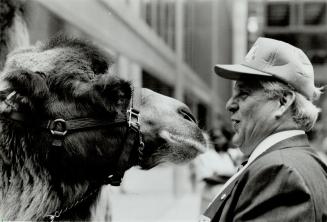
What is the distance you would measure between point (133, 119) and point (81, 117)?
232 millimetres

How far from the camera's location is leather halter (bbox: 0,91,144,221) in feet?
7.80

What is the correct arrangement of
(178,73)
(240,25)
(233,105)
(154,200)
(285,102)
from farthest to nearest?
(240,25) < (178,73) < (154,200) < (233,105) < (285,102)

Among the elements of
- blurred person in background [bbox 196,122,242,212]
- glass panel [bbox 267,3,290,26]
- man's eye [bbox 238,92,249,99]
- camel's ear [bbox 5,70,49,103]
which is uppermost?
camel's ear [bbox 5,70,49,103]

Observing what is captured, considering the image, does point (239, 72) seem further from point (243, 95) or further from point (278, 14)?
point (278, 14)

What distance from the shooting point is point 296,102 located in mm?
2381

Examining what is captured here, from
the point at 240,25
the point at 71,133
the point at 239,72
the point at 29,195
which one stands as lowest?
the point at 240,25

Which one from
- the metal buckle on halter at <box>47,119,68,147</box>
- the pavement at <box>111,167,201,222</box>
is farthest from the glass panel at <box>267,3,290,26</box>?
the metal buckle on halter at <box>47,119,68,147</box>

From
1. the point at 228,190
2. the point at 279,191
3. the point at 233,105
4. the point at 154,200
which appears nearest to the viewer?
the point at 279,191

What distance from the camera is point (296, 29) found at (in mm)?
52938

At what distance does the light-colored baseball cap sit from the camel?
1.23 feet

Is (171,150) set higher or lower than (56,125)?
lower

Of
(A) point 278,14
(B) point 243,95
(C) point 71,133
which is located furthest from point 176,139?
(A) point 278,14

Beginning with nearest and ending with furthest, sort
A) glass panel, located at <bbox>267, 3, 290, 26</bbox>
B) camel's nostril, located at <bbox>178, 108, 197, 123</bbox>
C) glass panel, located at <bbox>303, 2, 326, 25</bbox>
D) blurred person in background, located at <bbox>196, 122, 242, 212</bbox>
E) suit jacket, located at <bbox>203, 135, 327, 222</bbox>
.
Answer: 1. suit jacket, located at <bbox>203, 135, 327, 222</bbox>
2. camel's nostril, located at <bbox>178, 108, 197, 123</bbox>
3. blurred person in background, located at <bbox>196, 122, 242, 212</bbox>
4. glass panel, located at <bbox>303, 2, 326, 25</bbox>
5. glass panel, located at <bbox>267, 3, 290, 26</bbox>

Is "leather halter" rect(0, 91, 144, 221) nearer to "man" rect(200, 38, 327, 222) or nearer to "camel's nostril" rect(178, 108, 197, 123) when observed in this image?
"camel's nostril" rect(178, 108, 197, 123)
